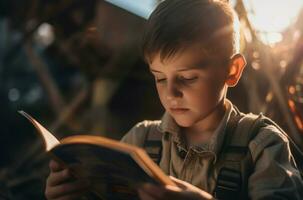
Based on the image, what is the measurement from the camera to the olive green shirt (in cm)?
143

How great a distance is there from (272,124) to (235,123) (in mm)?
112

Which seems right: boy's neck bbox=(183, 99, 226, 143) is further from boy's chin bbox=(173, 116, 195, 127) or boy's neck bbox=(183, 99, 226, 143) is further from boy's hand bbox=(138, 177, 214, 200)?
boy's hand bbox=(138, 177, 214, 200)

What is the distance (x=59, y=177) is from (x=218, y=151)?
468 millimetres

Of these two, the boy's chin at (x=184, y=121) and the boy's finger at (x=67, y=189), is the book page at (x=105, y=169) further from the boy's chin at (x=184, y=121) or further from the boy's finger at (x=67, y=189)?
the boy's chin at (x=184, y=121)

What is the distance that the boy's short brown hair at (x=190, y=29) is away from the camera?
1.49 metres

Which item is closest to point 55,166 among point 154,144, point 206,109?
point 154,144

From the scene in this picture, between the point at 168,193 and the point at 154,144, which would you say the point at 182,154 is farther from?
the point at 168,193

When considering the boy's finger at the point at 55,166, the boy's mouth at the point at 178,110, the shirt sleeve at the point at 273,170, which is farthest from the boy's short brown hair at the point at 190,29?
the boy's finger at the point at 55,166

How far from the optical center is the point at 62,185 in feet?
4.91

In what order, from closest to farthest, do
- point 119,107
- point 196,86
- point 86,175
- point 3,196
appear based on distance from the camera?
point 86,175 → point 196,86 → point 3,196 → point 119,107

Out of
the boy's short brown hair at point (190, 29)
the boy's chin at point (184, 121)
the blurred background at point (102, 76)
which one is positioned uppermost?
the boy's short brown hair at point (190, 29)

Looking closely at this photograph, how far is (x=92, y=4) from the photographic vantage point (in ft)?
14.9

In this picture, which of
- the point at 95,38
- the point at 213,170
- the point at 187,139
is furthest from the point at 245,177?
the point at 95,38

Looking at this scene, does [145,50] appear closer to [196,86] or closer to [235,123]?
[196,86]
